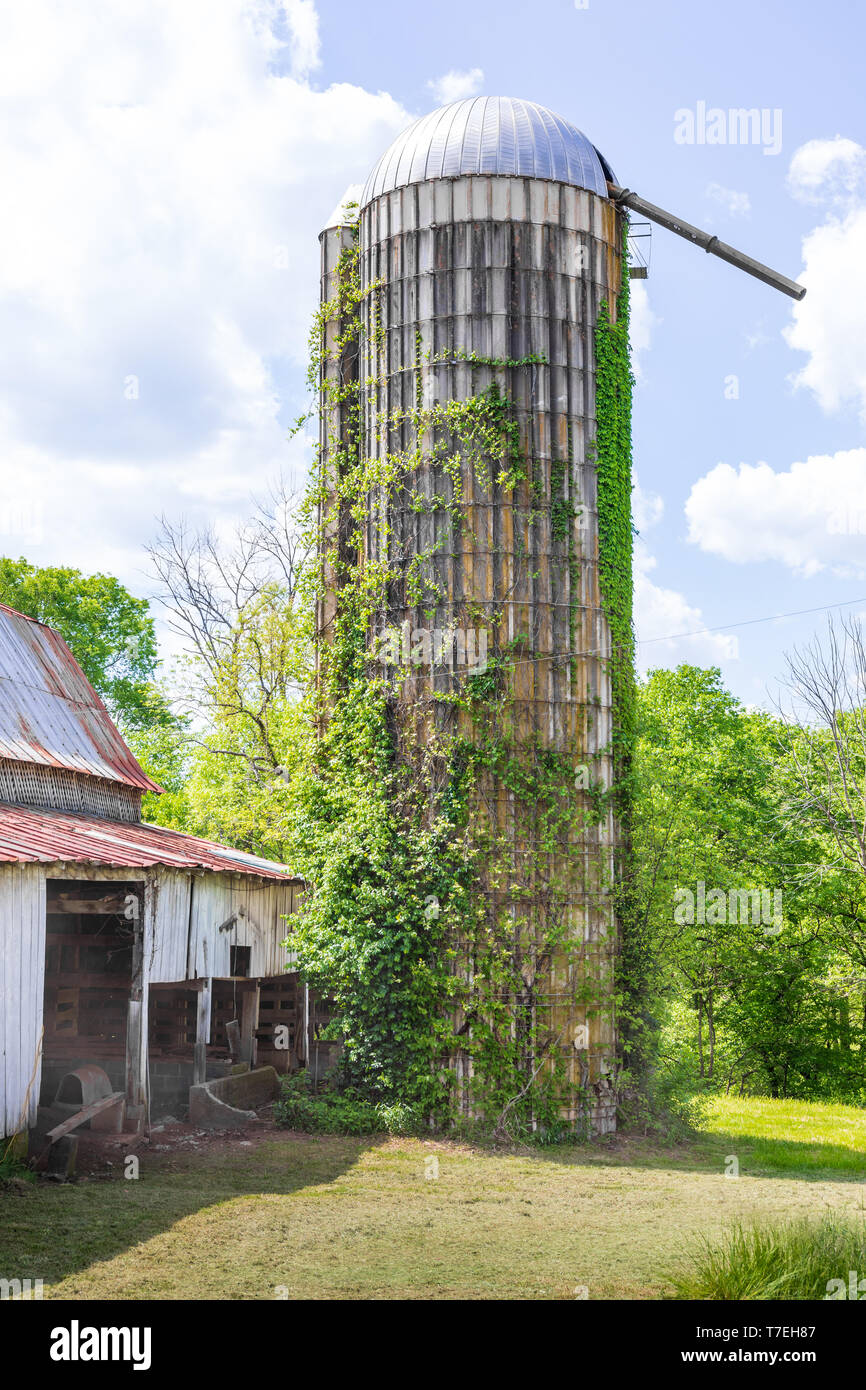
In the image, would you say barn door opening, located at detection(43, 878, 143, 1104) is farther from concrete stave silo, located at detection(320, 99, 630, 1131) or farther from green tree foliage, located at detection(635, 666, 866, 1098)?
green tree foliage, located at detection(635, 666, 866, 1098)

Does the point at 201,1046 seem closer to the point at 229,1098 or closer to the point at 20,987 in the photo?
the point at 229,1098

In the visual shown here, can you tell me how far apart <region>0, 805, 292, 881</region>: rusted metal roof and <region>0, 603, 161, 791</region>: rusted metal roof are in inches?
46.3

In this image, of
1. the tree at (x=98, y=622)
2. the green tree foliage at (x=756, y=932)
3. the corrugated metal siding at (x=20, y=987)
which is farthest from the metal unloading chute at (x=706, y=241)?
the tree at (x=98, y=622)

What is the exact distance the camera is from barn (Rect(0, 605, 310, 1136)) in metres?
13.9

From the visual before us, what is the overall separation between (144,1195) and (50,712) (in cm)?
1237

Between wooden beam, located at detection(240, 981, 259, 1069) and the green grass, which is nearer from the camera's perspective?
the green grass

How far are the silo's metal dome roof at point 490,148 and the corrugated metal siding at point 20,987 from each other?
13528 mm

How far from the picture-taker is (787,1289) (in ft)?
27.8

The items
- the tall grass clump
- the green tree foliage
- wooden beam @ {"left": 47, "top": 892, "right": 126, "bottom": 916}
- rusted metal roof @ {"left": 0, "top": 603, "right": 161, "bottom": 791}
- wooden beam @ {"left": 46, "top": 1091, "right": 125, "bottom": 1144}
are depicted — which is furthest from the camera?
the green tree foliage

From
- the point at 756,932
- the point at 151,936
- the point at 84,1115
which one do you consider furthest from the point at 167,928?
the point at 756,932

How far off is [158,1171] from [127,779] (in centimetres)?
1123

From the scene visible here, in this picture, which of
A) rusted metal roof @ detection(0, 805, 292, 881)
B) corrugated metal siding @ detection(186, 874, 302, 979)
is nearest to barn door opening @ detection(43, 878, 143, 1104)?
rusted metal roof @ detection(0, 805, 292, 881)

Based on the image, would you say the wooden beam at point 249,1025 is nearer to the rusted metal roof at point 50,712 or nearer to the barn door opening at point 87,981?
the barn door opening at point 87,981
